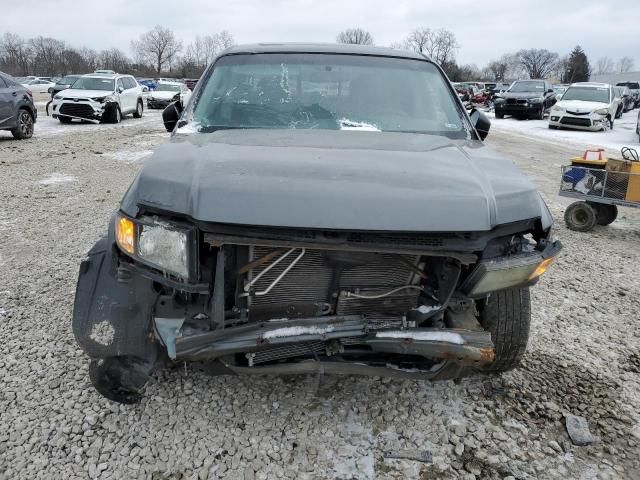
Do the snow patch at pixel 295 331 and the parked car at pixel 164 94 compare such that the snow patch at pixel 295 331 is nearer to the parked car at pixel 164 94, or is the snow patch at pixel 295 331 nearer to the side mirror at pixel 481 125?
the side mirror at pixel 481 125

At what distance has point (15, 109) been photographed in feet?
37.4

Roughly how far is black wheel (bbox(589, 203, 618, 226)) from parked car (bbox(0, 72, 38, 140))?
456 inches

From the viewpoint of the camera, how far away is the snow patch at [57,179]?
25.0 feet

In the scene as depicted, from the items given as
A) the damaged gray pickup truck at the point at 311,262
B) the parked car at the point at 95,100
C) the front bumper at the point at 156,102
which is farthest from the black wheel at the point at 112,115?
the damaged gray pickup truck at the point at 311,262

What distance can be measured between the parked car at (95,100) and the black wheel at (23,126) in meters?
3.87

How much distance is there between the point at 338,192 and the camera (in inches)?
74.3

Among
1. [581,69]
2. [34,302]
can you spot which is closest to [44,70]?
[581,69]

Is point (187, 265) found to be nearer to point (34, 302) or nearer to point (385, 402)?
point (385, 402)

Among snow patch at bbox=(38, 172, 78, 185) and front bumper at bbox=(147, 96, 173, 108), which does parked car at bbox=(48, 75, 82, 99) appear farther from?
snow patch at bbox=(38, 172, 78, 185)

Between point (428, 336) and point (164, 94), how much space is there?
88.7ft

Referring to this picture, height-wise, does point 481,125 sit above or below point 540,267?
above

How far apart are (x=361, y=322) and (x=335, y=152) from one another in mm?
765

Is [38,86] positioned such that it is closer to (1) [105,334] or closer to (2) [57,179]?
(2) [57,179]

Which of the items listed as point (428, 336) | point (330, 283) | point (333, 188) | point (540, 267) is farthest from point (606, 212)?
point (333, 188)
